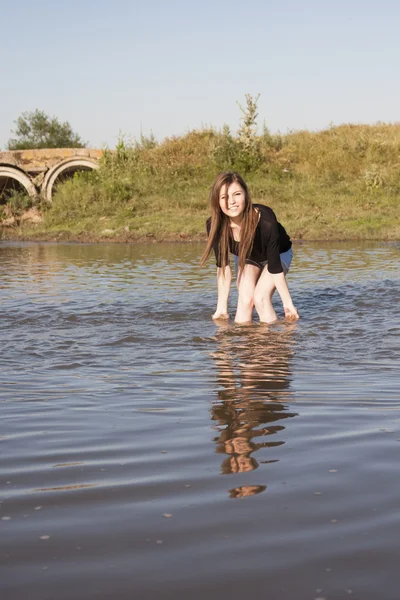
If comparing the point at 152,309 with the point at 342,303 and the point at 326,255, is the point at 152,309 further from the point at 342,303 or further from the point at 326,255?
the point at 326,255

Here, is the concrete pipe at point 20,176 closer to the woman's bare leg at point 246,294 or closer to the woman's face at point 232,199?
the woman's bare leg at point 246,294

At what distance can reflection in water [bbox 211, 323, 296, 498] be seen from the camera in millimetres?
3430

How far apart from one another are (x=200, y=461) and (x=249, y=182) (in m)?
23.6

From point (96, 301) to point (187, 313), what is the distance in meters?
1.54

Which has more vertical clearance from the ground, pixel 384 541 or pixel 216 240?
pixel 216 240

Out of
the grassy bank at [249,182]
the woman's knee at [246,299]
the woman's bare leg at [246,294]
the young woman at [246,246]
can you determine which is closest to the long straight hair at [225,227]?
the young woman at [246,246]

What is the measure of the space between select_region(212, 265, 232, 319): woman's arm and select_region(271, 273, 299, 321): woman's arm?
464mm

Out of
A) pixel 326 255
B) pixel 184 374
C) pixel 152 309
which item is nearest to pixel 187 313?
pixel 152 309

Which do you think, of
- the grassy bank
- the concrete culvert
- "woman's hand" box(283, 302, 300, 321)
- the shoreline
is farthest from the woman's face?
the concrete culvert

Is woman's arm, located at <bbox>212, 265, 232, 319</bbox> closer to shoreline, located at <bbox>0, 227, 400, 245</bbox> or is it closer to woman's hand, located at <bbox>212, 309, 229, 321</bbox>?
woman's hand, located at <bbox>212, 309, 229, 321</bbox>

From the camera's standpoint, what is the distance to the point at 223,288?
26.7 feet

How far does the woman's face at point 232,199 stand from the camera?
7410 mm

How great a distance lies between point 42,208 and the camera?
2734 centimetres

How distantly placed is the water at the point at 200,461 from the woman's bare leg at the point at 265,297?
0.89ft
